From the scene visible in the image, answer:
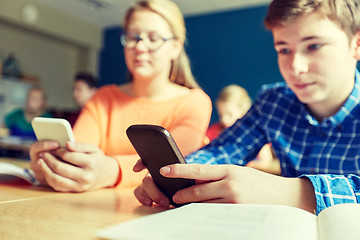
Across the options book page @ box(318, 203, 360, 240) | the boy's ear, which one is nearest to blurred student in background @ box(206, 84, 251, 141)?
the boy's ear

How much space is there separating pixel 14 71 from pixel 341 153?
494cm

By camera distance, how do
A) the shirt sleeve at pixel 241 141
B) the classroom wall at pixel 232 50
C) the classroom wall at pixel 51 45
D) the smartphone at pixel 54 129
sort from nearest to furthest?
the smartphone at pixel 54 129 < the shirt sleeve at pixel 241 141 < the classroom wall at pixel 232 50 < the classroom wall at pixel 51 45

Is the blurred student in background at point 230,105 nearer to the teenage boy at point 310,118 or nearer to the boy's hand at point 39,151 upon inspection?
the teenage boy at point 310,118

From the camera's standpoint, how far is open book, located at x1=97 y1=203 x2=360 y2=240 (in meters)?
0.36

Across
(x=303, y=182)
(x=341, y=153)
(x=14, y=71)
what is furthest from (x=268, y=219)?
(x=14, y=71)

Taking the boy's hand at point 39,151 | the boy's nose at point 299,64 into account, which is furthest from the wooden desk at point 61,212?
the boy's nose at point 299,64

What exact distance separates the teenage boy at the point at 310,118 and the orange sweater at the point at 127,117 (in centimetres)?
12

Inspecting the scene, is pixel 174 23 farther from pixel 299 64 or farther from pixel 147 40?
pixel 299 64

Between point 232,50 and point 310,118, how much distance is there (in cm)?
403

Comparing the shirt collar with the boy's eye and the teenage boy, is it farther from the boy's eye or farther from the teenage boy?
the boy's eye

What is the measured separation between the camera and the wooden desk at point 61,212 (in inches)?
16.4

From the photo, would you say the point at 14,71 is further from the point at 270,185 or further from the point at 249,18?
the point at 270,185

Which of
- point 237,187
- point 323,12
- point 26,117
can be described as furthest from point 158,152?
point 26,117

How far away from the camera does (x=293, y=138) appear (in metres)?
0.92
